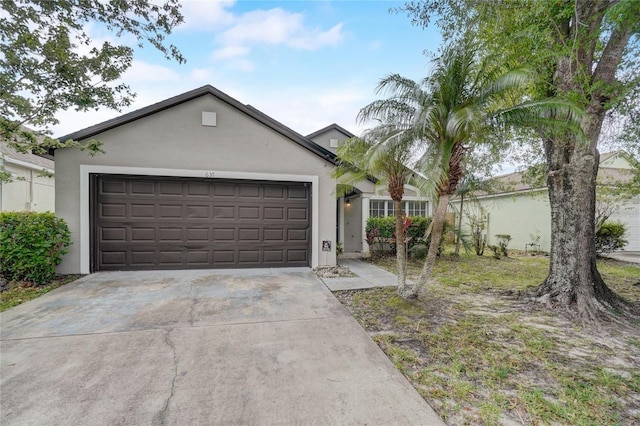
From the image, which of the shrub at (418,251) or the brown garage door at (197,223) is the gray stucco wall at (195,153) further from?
the shrub at (418,251)

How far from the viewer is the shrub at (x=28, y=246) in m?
5.66

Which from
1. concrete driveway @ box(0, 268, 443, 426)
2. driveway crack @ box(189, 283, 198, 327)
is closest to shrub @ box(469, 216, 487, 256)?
concrete driveway @ box(0, 268, 443, 426)

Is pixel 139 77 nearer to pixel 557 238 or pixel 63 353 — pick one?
pixel 63 353

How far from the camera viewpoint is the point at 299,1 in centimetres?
754

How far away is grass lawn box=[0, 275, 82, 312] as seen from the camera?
4844mm

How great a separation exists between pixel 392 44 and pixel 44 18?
318 inches

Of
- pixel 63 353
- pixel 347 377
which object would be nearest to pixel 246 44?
pixel 63 353

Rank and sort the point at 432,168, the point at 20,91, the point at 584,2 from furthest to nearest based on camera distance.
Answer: the point at 20,91 → the point at 584,2 → the point at 432,168

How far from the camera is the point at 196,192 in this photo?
7426mm

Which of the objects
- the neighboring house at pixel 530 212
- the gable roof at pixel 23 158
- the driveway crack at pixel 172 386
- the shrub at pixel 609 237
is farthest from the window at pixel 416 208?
the gable roof at pixel 23 158

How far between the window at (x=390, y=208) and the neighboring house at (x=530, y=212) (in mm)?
1797

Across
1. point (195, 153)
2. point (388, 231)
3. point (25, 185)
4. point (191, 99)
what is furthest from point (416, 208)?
point (25, 185)

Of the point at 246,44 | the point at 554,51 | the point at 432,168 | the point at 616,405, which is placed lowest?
the point at 616,405

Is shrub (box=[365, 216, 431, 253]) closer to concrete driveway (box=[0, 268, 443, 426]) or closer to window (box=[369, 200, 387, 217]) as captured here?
window (box=[369, 200, 387, 217])
